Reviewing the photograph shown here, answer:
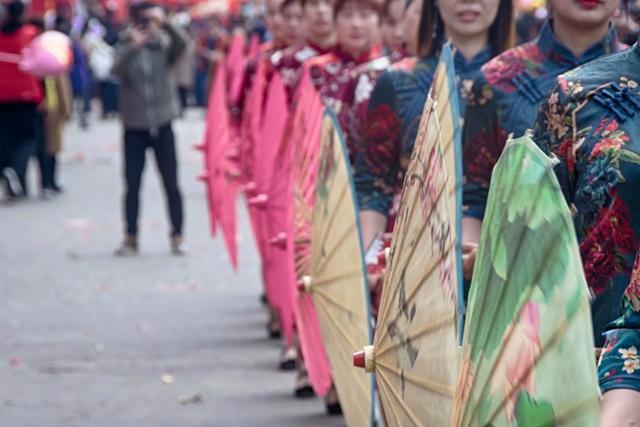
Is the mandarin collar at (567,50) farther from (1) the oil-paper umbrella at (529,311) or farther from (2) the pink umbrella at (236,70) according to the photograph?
(2) the pink umbrella at (236,70)

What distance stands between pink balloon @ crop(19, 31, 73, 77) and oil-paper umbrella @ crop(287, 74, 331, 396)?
10.2 m

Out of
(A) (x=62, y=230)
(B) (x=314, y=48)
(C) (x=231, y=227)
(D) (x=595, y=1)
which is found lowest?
(A) (x=62, y=230)

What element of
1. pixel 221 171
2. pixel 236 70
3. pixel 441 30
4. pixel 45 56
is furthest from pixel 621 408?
pixel 45 56

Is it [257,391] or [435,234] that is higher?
[435,234]

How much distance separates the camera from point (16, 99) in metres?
15.9

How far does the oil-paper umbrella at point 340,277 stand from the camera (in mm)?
4000

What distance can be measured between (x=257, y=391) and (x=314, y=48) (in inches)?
84.4

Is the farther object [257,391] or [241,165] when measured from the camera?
[241,165]

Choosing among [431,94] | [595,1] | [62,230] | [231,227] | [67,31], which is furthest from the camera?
[67,31]

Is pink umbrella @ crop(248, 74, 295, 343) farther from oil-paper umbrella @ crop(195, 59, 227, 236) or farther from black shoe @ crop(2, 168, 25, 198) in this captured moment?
black shoe @ crop(2, 168, 25, 198)

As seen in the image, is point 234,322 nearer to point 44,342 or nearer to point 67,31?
point 44,342

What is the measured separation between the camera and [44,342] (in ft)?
29.4

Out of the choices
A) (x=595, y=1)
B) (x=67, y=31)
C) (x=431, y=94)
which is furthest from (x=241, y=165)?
(x=67, y=31)

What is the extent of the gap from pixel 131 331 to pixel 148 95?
340 cm
